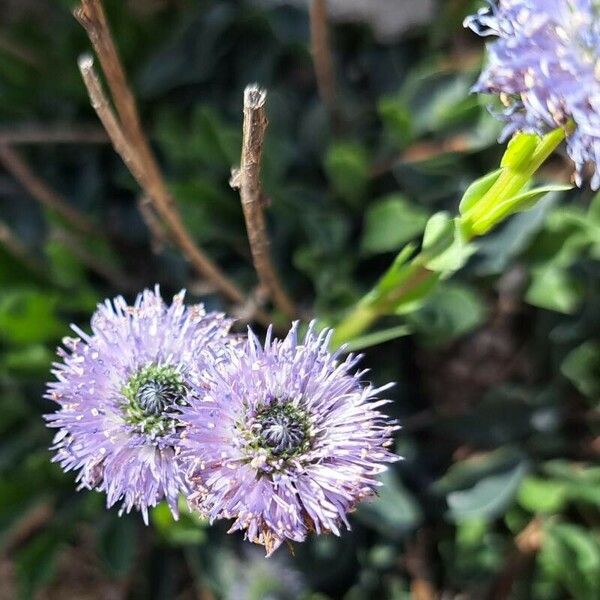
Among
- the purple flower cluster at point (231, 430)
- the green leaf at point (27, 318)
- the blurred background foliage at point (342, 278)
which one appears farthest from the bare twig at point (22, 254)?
the purple flower cluster at point (231, 430)

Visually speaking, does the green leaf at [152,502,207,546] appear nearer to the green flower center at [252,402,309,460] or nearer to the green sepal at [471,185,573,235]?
the green flower center at [252,402,309,460]

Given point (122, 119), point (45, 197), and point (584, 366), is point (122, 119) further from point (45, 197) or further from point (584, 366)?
point (584, 366)

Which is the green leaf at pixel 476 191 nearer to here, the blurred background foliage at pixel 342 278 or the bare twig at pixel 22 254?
the blurred background foliage at pixel 342 278

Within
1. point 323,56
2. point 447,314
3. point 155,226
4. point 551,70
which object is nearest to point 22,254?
point 155,226

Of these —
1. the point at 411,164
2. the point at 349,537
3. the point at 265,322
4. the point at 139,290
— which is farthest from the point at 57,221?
the point at 349,537

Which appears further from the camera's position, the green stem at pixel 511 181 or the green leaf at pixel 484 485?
the green leaf at pixel 484 485

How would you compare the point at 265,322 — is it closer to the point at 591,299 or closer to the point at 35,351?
the point at 35,351
